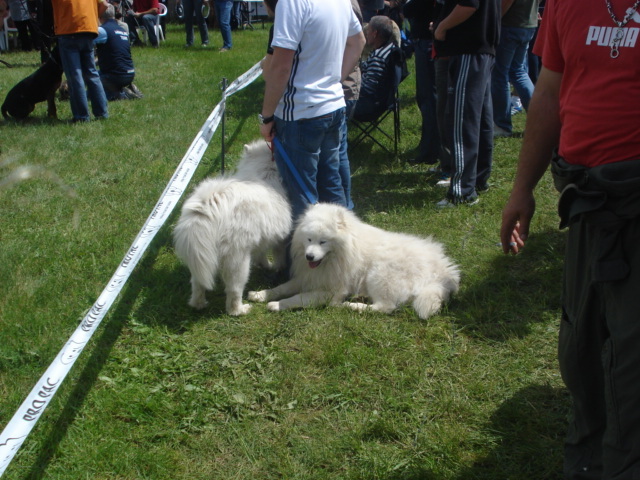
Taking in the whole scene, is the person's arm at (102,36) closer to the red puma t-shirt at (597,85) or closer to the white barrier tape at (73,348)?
the white barrier tape at (73,348)

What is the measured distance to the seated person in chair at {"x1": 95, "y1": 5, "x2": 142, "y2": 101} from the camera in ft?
32.3

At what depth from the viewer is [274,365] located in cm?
341

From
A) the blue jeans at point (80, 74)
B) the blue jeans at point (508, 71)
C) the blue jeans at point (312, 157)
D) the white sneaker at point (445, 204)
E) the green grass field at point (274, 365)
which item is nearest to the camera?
the green grass field at point (274, 365)

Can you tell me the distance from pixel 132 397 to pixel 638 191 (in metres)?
2.62

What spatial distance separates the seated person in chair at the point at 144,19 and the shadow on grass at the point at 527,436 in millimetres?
15604

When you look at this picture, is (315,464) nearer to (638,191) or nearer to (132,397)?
(132,397)

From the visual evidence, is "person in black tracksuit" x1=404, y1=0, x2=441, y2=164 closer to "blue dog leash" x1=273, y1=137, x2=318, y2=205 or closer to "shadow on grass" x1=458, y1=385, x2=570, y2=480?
"blue dog leash" x1=273, y1=137, x2=318, y2=205

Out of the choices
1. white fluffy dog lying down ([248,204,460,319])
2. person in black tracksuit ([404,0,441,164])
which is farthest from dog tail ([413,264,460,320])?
person in black tracksuit ([404,0,441,164])

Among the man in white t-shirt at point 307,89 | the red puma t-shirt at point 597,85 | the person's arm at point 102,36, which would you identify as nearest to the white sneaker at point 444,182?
the man in white t-shirt at point 307,89

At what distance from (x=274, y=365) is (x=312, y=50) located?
2.02m

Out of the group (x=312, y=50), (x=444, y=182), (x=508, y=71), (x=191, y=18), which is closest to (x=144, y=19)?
(x=191, y=18)

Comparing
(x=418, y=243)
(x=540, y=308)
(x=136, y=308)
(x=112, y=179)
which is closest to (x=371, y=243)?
(x=418, y=243)

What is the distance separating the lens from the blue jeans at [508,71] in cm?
650

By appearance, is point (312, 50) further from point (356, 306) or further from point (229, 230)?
point (356, 306)
